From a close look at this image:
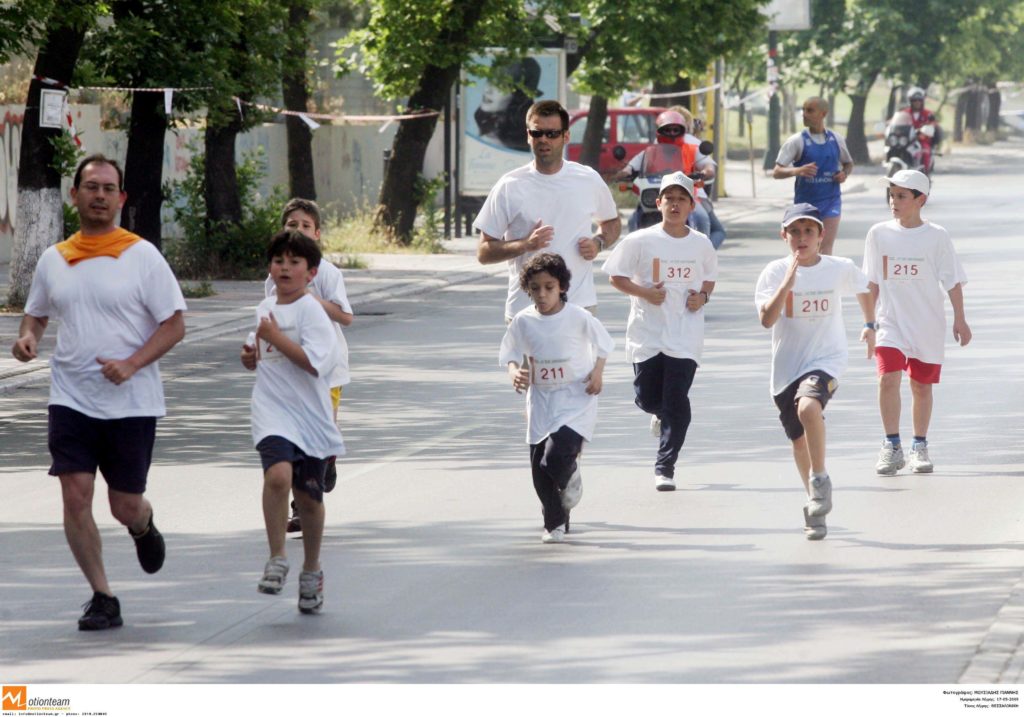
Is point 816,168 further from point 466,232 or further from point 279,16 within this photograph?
point 466,232

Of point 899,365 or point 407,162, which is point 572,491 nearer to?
point 899,365

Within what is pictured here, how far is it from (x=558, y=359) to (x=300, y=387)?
152 cm

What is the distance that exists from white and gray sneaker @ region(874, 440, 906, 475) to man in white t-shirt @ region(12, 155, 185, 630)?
442 centimetres

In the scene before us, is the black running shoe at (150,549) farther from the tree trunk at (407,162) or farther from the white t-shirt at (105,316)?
the tree trunk at (407,162)

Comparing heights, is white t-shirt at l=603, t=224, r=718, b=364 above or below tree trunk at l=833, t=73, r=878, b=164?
above

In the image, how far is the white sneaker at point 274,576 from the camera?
728 centimetres

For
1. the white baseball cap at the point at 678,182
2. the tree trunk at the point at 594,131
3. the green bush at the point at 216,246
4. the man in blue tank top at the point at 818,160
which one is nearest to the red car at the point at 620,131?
the tree trunk at the point at 594,131

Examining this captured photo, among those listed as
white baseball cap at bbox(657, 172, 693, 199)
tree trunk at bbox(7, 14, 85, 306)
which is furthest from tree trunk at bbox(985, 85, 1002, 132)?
white baseball cap at bbox(657, 172, 693, 199)

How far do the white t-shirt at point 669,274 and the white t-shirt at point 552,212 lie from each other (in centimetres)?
45

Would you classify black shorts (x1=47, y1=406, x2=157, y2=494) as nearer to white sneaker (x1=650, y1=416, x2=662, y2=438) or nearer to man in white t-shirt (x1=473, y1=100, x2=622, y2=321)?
man in white t-shirt (x1=473, y1=100, x2=622, y2=321)

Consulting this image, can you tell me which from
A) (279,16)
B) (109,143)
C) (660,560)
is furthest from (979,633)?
(109,143)

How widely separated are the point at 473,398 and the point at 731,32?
23.1 meters

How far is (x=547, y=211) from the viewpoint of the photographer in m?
9.66

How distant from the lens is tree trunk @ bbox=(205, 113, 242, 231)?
81.0ft
